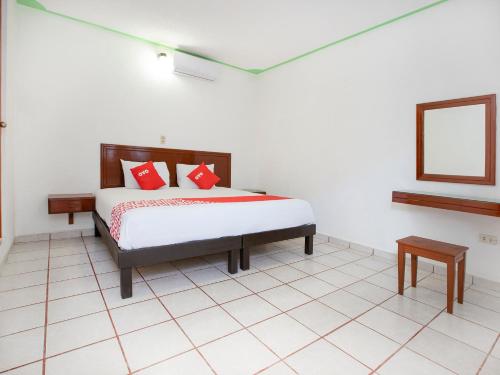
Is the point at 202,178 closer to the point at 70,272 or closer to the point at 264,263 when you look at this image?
the point at 264,263

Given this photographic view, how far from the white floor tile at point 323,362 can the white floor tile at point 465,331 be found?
793mm

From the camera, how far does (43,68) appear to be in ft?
11.4

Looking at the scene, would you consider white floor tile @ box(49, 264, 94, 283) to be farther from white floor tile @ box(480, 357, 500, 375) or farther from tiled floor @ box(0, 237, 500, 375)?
white floor tile @ box(480, 357, 500, 375)

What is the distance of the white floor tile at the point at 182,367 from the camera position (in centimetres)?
141

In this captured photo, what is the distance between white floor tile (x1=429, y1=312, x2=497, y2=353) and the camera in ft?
5.67

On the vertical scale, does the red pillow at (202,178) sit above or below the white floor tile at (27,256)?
above

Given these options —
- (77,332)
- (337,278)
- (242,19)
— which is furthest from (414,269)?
(242,19)

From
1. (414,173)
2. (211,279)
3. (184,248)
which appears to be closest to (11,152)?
(184,248)

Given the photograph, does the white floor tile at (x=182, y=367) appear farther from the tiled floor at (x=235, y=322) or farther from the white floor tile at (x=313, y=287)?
the white floor tile at (x=313, y=287)

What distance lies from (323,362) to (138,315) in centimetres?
128

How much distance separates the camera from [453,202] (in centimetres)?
246

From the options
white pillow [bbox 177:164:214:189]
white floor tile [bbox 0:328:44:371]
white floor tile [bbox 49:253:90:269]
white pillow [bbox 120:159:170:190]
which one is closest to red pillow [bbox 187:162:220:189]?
white pillow [bbox 177:164:214:189]

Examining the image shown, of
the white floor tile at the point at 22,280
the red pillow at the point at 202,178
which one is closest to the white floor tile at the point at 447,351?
the white floor tile at the point at 22,280

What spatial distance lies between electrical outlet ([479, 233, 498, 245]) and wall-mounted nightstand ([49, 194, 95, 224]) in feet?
14.2
